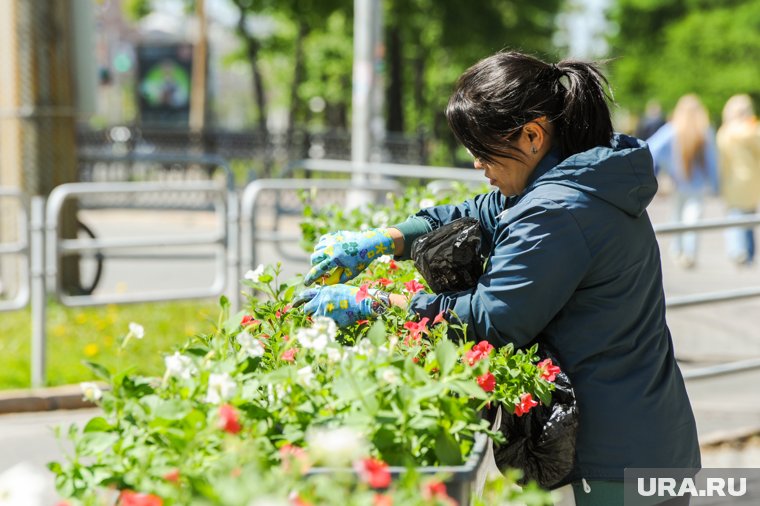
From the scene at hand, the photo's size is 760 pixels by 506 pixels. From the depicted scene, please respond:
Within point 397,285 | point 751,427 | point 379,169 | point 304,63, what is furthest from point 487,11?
point 397,285

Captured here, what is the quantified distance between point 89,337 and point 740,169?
7933 mm

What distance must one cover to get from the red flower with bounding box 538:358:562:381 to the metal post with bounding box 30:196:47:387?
511 centimetres

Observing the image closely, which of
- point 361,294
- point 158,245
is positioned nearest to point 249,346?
point 361,294

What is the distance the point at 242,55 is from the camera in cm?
3366

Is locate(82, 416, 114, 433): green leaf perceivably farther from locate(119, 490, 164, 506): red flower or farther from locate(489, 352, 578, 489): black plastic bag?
locate(489, 352, 578, 489): black plastic bag

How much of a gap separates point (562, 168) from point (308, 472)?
3.23 feet

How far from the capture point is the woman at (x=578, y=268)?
2340 millimetres

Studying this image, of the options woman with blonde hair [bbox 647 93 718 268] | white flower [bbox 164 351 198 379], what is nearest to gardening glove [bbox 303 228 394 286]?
white flower [bbox 164 351 198 379]

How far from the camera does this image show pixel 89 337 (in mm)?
7910

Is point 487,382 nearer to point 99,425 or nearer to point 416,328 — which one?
point 416,328

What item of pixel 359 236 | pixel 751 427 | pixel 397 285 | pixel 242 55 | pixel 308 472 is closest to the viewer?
pixel 308 472

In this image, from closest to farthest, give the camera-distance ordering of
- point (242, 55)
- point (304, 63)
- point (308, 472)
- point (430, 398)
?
point (308, 472) < point (430, 398) < point (242, 55) < point (304, 63)

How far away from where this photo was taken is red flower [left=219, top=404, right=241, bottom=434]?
175cm

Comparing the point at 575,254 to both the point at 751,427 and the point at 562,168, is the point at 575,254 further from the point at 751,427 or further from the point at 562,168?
the point at 751,427
